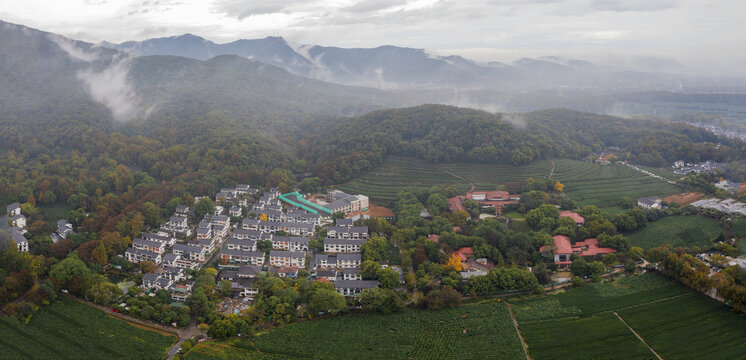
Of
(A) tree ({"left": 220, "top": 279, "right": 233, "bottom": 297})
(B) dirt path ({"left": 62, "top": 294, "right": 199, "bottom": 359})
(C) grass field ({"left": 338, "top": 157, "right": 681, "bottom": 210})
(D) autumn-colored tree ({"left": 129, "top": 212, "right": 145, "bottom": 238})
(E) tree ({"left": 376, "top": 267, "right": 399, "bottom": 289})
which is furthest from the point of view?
(C) grass field ({"left": 338, "top": 157, "right": 681, "bottom": 210})

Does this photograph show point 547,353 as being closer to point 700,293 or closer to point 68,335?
point 700,293

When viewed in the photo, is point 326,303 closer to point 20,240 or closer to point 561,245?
point 561,245

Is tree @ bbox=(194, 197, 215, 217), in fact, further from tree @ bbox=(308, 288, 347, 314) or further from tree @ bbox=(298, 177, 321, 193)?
tree @ bbox=(308, 288, 347, 314)

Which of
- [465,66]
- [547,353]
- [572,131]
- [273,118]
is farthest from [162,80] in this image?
[465,66]

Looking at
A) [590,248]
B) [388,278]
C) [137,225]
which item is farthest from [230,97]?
Result: [590,248]

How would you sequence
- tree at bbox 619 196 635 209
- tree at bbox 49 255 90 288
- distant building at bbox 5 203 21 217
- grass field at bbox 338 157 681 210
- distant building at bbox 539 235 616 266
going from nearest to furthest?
1. tree at bbox 49 255 90 288
2. distant building at bbox 539 235 616 266
3. distant building at bbox 5 203 21 217
4. tree at bbox 619 196 635 209
5. grass field at bbox 338 157 681 210

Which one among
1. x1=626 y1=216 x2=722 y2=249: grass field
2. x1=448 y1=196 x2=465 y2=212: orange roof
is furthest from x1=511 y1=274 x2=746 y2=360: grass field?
x1=448 y1=196 x2=465 y2=212: orange roof

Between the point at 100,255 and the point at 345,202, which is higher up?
the point at 345,202
